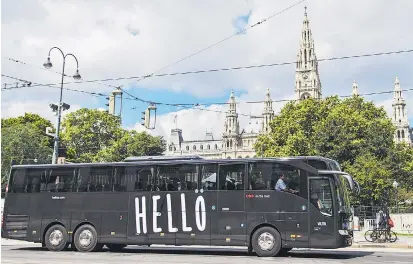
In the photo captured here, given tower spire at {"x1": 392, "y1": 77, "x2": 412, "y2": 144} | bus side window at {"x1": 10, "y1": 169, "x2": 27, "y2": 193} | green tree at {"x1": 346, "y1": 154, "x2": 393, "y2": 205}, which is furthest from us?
tower spire at {"x1": 392, "y1": 77, "x2": 412, "y2": 144}

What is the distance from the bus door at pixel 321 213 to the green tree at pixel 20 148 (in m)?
41.5

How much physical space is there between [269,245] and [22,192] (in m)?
10.2

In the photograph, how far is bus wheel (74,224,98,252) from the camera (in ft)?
56.3

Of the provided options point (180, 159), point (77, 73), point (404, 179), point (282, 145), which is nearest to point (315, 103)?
point (282, 145)

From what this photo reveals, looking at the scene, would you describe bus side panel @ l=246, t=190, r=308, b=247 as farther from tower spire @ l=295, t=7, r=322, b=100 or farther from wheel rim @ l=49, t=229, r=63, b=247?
tower spire @ l=295, t=7, r=322, b=100

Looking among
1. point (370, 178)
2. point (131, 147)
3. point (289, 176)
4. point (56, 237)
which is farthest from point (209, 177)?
point (131, 147)

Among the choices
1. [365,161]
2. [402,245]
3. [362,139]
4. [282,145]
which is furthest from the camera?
[282,145]

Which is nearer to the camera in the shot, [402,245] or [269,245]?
[269,245]

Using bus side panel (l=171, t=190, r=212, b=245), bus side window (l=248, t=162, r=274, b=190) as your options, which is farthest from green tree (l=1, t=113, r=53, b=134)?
bus side window (l=248, t=162, r=274, b=190)

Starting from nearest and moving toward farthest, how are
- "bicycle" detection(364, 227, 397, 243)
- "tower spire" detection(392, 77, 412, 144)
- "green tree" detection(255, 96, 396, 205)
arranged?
"bicycle" detection(364, 227, 397, 243) < "green tree" detection(255, 96, 396, 205) < "tower spire" detection(392, 77, 412, 144)

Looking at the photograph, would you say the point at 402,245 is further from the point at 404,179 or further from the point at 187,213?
the point at 404,179

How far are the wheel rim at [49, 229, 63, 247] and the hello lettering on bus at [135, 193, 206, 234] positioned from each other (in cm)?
325

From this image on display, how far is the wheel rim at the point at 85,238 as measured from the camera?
1722cm

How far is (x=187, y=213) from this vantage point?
1631 cm
